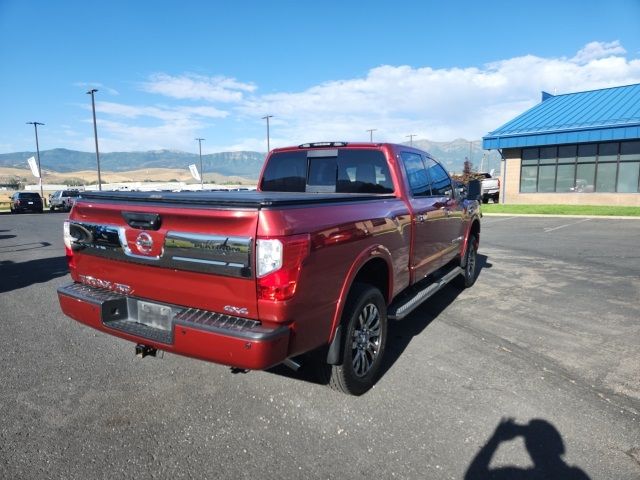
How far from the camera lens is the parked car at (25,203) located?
30.0 metres

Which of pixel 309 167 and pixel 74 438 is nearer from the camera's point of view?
pixel 74 438

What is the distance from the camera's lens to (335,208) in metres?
2.93

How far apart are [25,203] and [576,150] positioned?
35.7 meters

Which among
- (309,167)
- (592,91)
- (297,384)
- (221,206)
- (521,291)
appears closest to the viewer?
(221,206)

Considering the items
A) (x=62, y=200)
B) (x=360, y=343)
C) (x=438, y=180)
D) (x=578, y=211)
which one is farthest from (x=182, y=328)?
(x=62, y=200)

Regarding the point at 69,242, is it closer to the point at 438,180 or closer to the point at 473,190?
the point at 438,180

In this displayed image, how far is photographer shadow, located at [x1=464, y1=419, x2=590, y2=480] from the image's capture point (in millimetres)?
2414

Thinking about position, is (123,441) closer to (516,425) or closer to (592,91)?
(516,425)

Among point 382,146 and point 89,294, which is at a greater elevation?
point 382,146

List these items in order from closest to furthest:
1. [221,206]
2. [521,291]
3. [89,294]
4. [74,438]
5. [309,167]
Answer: [221,206], [74,438], [89,294], [309,167], [521,291]

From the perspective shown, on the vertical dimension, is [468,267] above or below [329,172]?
below

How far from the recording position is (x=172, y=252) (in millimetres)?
2703

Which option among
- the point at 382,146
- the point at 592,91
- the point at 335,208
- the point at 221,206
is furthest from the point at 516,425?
the point at 592,91

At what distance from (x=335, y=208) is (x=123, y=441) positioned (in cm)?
202
